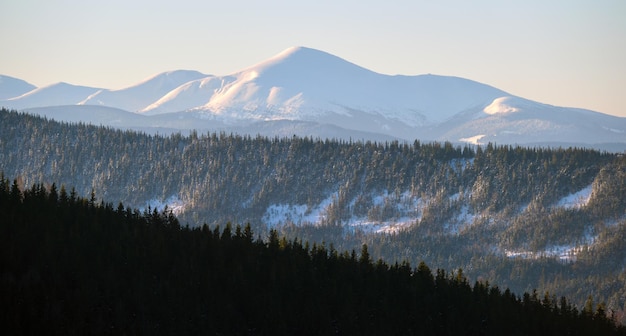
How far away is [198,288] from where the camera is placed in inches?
5187

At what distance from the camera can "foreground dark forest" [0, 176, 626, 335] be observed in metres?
113

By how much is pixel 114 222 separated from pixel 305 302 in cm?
2609

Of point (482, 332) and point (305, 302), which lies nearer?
point (305, 302)

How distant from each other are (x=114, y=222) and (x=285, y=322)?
28120 millimetres

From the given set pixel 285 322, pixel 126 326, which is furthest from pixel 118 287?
pixel 285 322

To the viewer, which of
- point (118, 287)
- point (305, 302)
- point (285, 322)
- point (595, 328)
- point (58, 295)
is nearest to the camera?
point (58, 295)

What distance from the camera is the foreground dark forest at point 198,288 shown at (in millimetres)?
113062

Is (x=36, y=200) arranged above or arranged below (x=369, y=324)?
above

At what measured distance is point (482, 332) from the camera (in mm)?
153375

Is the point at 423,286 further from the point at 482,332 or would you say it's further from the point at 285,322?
the point at 285,322

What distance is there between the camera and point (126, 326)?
112438 millimetres

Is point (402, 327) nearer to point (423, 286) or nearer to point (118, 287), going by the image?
point (423, 286)

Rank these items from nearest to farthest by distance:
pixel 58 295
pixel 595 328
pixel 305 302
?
pixel 58 295, pixel 305 302, pixel 595 328

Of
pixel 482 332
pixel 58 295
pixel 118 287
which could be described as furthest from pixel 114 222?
pixel 482 332
